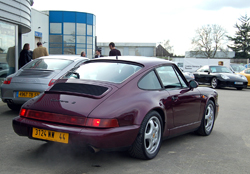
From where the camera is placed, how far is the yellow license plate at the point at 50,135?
3.60 meters

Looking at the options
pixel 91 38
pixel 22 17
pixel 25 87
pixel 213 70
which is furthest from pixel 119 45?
pixel 25 87

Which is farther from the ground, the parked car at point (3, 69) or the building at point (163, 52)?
the building at point (163, 52)

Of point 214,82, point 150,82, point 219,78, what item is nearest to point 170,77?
point 150,82

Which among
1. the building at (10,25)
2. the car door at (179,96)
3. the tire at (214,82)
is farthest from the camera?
the tire at (214,82)

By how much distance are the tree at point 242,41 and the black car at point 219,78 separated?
5599cm

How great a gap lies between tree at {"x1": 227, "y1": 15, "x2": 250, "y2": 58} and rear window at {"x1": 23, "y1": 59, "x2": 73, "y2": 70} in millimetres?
68948

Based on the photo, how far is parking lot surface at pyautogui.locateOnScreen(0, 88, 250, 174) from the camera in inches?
151

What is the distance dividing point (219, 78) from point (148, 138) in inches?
587

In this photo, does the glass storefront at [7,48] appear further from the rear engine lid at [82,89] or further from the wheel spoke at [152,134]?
the wheel spoke at [152,134]

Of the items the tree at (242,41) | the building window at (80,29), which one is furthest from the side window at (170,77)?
the tree at (242,41)

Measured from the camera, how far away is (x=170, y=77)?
16.5 feet

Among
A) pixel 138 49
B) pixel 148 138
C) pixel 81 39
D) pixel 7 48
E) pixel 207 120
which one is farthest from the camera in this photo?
pixel 138 49

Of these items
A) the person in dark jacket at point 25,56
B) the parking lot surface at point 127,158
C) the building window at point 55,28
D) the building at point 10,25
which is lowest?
the parking lot surface at point 127,158

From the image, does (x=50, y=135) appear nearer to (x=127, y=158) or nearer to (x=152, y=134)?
(x=127, y=158)
